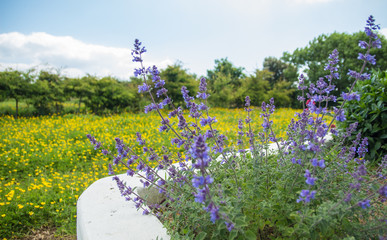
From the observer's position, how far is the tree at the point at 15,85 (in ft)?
36.0

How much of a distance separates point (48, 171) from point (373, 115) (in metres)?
6.43

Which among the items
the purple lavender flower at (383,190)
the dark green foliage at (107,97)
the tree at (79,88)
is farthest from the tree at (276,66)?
the purple lavender flower at (383,190)

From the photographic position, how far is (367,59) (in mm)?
1672

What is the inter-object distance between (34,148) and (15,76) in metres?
7.49

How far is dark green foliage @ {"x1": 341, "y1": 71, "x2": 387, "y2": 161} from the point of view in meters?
4.01

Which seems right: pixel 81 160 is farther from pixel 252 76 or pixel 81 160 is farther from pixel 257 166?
pixel 252 76

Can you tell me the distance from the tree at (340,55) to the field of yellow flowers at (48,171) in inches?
721

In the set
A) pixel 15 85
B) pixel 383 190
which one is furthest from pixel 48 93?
pixel 383 190

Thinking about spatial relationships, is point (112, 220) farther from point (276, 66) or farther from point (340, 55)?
point (276, 66)

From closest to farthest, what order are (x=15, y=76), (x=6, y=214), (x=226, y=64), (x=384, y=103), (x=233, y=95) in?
(x=6, y=214) < (x=384, y=103) < (x=15, y=76) < (x=233, y=95) < (x=226, y=64)

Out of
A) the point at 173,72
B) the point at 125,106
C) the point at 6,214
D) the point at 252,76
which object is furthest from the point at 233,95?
the point at 6,214

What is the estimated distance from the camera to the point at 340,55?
23047mm

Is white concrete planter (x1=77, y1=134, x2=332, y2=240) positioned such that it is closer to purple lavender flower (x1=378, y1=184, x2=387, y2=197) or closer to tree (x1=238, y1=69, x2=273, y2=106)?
purple lavender flower (x1=378, y1=184, x2=387, y2=197)

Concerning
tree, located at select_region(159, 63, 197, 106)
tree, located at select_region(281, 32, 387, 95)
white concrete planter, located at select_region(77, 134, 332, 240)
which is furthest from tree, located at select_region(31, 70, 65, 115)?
tree, located at select_region(281, 32, 387, 95)
